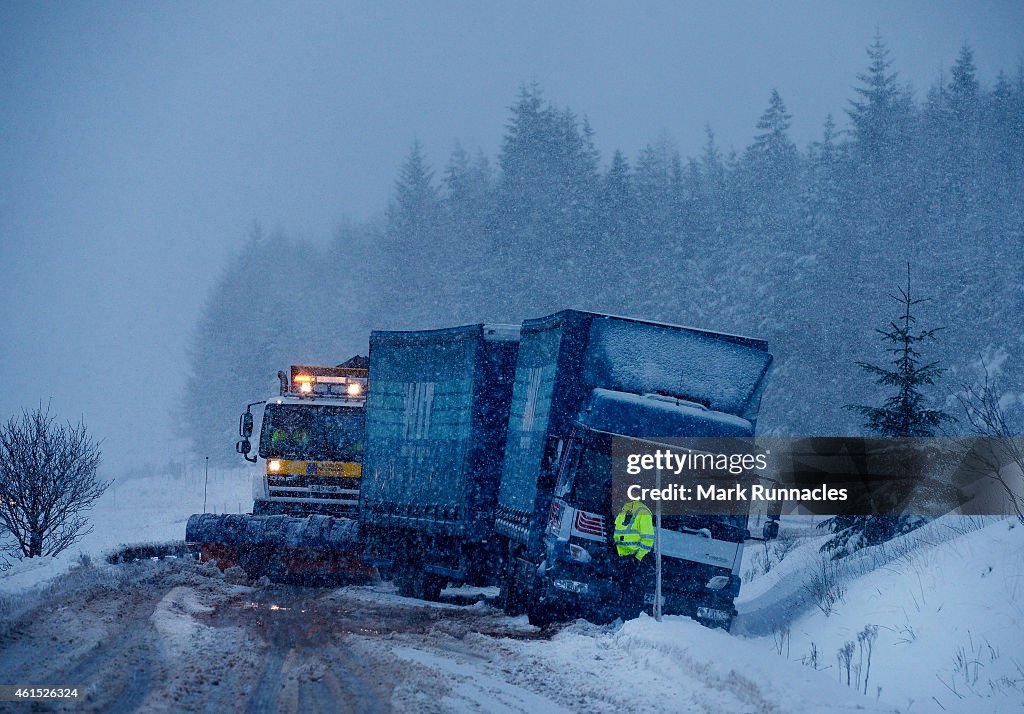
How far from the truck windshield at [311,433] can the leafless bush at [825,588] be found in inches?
367

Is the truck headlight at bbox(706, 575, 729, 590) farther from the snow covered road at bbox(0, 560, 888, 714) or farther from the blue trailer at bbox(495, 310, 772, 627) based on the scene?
the snow covered road at bbox(0, 560, 888, 714)

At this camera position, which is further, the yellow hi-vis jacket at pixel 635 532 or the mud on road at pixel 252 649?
the yellow hi-vis jacket at pixel 635 532

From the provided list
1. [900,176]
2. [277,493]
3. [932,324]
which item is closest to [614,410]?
[277,493]

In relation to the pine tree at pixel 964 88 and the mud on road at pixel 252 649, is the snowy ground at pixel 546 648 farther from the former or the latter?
the pine tree at pixel 964 88

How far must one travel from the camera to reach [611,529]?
40.7 feet

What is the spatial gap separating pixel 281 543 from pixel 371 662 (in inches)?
297

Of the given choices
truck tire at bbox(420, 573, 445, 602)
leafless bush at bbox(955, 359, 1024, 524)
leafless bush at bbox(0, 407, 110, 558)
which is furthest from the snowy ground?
leafless bush at bbox(0, 407, 110, 558)

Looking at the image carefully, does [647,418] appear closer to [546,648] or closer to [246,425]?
[546,648]

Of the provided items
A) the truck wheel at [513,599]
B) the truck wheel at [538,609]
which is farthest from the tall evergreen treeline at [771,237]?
the truck wheel at [538,609]

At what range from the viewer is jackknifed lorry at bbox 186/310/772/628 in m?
12.5

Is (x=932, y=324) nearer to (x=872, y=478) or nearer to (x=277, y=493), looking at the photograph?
(x=872, y=478)

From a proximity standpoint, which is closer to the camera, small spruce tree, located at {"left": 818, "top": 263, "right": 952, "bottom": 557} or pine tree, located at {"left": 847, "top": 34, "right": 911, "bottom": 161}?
small spruce tree, located at {"left": 818, "top": 263, "right": 952, "bottom": 557}

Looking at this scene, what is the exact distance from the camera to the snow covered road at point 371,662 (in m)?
8.05

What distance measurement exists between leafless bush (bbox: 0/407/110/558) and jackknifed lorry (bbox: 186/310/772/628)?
552 cm
